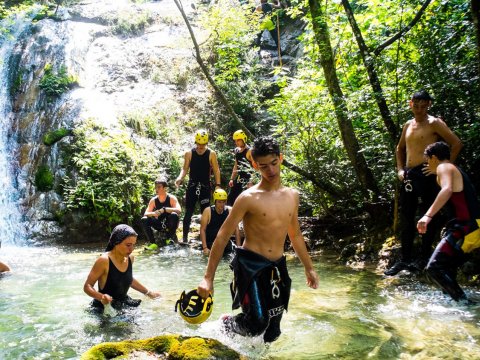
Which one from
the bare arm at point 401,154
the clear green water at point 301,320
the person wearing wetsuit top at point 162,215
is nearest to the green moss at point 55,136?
the person wearing wetsuit top at point 162,215

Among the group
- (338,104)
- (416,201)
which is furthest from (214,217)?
(416,201)

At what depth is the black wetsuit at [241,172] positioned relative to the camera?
357 inches

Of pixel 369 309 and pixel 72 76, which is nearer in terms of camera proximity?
pixel 369 309

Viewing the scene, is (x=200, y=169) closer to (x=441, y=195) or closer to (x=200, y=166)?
(x=200, y=166)

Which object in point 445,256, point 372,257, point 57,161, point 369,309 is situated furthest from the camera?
point 57,161

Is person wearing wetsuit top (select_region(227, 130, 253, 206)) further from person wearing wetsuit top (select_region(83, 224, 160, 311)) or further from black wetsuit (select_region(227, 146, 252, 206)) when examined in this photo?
person wearing wetsuit top (select_region(83, 224, 160, 311))

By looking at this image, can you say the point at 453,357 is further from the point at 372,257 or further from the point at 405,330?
the point at 372,257

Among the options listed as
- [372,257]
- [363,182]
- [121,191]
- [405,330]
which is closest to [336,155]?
[363,182]

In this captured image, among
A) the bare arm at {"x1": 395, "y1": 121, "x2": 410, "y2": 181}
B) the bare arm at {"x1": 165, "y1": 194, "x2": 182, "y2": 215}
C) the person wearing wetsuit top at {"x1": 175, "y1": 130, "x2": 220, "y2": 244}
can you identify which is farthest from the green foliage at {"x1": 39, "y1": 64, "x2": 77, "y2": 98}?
the bare arm at {"x1": 395, "y1": 121, "x2": 410, "y2": 181}

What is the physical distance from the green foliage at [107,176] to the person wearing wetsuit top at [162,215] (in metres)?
2.02

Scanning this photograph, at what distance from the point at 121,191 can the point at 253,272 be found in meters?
8.94

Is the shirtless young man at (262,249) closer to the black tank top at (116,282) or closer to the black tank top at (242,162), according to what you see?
the black tank top at (116,282)

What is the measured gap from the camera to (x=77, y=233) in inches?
442

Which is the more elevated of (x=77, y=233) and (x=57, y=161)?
(x=57, y=161)
